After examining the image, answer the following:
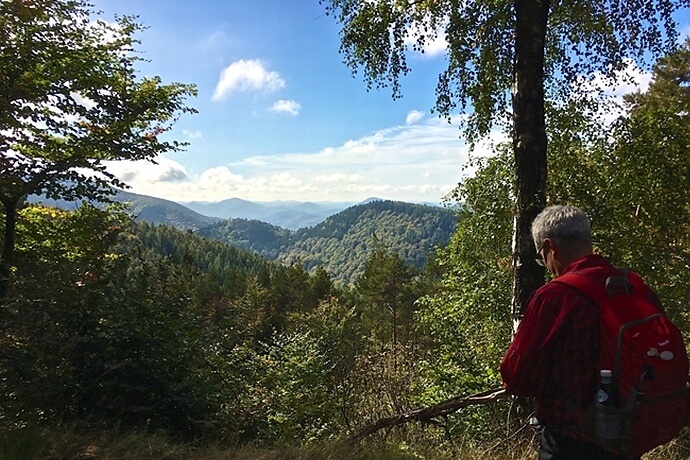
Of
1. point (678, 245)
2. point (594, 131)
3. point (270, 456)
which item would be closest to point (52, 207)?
point (270, 456)

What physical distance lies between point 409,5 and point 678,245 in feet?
27.8

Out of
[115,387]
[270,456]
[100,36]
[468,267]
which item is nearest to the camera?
[270,456]

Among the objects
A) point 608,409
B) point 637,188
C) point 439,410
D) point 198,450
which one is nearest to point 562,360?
point 608,409

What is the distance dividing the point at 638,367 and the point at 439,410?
2300 millimetres

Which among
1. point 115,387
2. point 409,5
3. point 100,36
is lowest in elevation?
point 115,387

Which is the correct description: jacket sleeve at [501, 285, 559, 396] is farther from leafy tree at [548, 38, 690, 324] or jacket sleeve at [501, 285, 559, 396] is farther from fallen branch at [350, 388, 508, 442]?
leafy tree at [548, 38, 690, 324]

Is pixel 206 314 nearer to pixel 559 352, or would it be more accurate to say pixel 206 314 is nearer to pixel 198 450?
pixel 198 450

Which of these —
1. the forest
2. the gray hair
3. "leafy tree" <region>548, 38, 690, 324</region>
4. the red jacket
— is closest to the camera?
the red jacket

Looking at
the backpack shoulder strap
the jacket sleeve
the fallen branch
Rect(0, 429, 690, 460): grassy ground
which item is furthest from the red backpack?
Rect(0, 429, 690, 460): grassy ground

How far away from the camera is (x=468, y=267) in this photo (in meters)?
12.8

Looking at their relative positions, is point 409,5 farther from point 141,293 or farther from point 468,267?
point 468,267

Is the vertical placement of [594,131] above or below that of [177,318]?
above

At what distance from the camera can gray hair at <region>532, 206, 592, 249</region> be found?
2.05 m

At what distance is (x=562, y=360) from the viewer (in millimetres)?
1841
